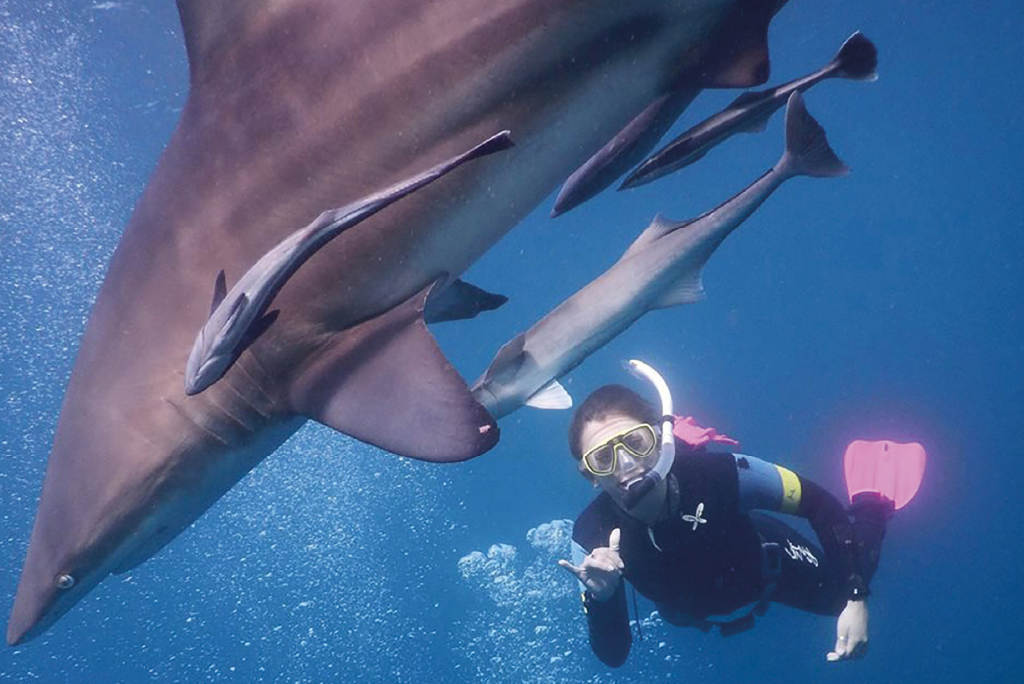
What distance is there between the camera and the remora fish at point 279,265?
71.4 inches

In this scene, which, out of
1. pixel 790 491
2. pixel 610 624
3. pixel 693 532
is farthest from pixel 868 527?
pixel 610 624

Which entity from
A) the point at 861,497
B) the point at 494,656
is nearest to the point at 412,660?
the point at 494,656

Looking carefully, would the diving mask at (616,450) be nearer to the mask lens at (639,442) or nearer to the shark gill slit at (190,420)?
the mask lens at (639,442)

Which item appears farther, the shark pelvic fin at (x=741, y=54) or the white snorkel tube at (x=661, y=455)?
the white snorkel tube at (x=661, y=455)

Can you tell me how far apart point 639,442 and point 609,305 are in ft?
6.85

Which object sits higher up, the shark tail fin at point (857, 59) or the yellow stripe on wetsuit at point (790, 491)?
the shark tail fin at point (857, 59)

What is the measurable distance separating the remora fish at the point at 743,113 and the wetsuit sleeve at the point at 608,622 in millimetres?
3703

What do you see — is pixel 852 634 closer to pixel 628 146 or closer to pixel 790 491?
pixel 790 491

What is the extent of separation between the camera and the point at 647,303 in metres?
3.68

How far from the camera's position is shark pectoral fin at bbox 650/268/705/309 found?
3674 mm

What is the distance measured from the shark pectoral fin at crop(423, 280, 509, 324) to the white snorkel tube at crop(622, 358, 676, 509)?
8.28 ft

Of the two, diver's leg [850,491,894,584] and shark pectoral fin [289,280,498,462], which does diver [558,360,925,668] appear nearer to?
diver's leg [850,491,894,584]

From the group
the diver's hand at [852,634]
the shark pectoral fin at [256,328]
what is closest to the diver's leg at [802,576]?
the diver's hand at [852,634]

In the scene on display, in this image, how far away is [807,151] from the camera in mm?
3170
